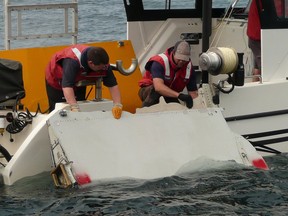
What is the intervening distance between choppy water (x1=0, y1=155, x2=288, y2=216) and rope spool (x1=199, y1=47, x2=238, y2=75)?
1167mm

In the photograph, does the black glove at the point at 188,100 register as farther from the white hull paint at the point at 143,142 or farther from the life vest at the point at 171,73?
the life vest at the point at 171,73

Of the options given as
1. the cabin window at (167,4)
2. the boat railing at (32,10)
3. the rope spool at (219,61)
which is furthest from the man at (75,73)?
the cabin window at (167,4)

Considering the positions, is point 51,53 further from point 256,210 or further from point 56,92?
point 256,210

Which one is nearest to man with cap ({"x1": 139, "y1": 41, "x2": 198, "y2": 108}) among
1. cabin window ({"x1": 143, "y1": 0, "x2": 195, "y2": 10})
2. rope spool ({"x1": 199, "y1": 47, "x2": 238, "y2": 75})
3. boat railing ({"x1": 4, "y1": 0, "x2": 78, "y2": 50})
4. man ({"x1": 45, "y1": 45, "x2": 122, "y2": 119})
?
rope spool ({"x1": 199, "y1": 47, "x2": 238, "y2": 75})

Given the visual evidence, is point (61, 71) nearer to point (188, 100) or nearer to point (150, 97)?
point (150, 97)

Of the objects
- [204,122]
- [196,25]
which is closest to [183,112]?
[204,122]

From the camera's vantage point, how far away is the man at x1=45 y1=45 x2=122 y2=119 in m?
8.27

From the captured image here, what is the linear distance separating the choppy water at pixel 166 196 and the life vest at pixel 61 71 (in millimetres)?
1193

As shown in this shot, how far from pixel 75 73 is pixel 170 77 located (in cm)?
141

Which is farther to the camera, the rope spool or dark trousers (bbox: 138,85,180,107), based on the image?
dark trousers (bbox: 138,85,180,107)

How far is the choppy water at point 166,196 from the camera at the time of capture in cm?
731

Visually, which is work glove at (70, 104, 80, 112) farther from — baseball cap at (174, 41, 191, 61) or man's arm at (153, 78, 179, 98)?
baseball cap at (174, 41, 191, 61)

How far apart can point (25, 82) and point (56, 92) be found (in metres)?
0.99

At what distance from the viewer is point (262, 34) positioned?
973 cm
